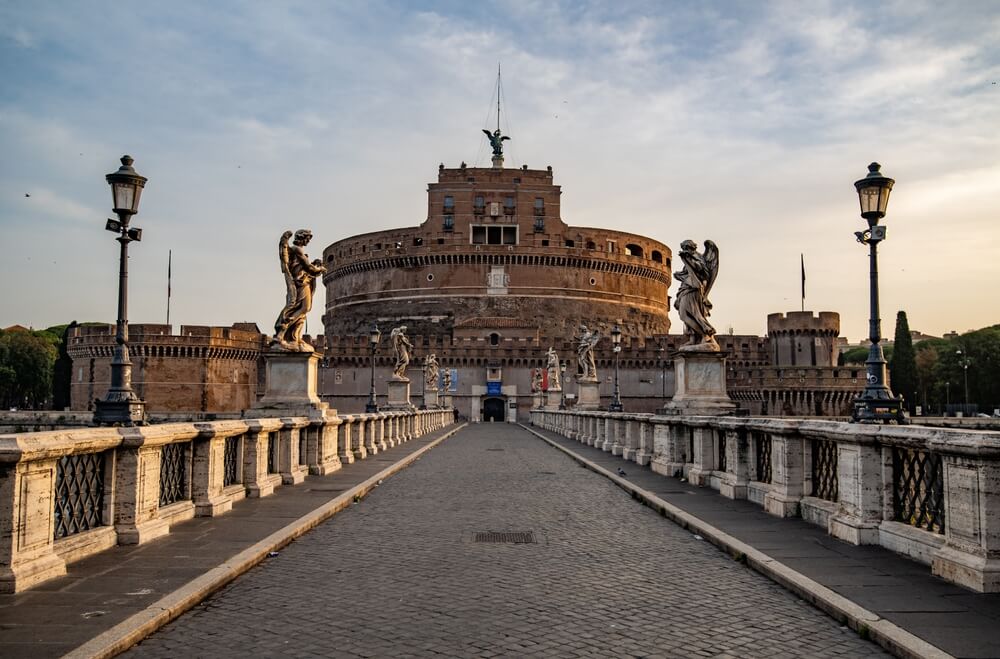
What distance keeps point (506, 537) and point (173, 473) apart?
343 centimetres

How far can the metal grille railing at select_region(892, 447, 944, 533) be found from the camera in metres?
6.89

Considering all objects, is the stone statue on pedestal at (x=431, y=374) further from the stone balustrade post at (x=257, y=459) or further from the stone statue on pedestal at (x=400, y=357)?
the stone balustrade post at (x=257, y=459)

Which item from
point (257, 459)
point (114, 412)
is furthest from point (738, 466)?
point (114, 412)

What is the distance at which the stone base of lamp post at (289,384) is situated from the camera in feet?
50.5

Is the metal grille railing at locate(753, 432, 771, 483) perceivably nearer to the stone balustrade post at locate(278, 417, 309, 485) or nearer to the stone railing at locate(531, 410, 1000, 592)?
the stone railing at locate(531, 410, 1000, 592)

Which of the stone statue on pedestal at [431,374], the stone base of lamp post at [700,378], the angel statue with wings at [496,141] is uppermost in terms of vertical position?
the angel statue with wings at [496,141]

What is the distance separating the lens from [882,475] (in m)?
7.66

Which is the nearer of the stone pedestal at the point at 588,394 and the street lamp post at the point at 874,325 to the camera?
the street lamp post at the point at 874,325

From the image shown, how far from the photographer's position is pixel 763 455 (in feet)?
36.4

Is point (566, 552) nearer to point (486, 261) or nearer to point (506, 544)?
point (506, 544)

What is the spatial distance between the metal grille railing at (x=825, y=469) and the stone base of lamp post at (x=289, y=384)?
28.0 feet

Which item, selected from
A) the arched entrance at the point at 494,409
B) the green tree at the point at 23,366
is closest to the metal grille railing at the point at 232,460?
the arched entrance at the point at 494,409

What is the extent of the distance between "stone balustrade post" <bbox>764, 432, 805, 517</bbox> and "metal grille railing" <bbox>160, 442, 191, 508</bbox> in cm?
613

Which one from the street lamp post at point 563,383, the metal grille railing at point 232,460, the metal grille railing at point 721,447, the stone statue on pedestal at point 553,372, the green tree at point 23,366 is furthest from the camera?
the green tree at point 23,366
